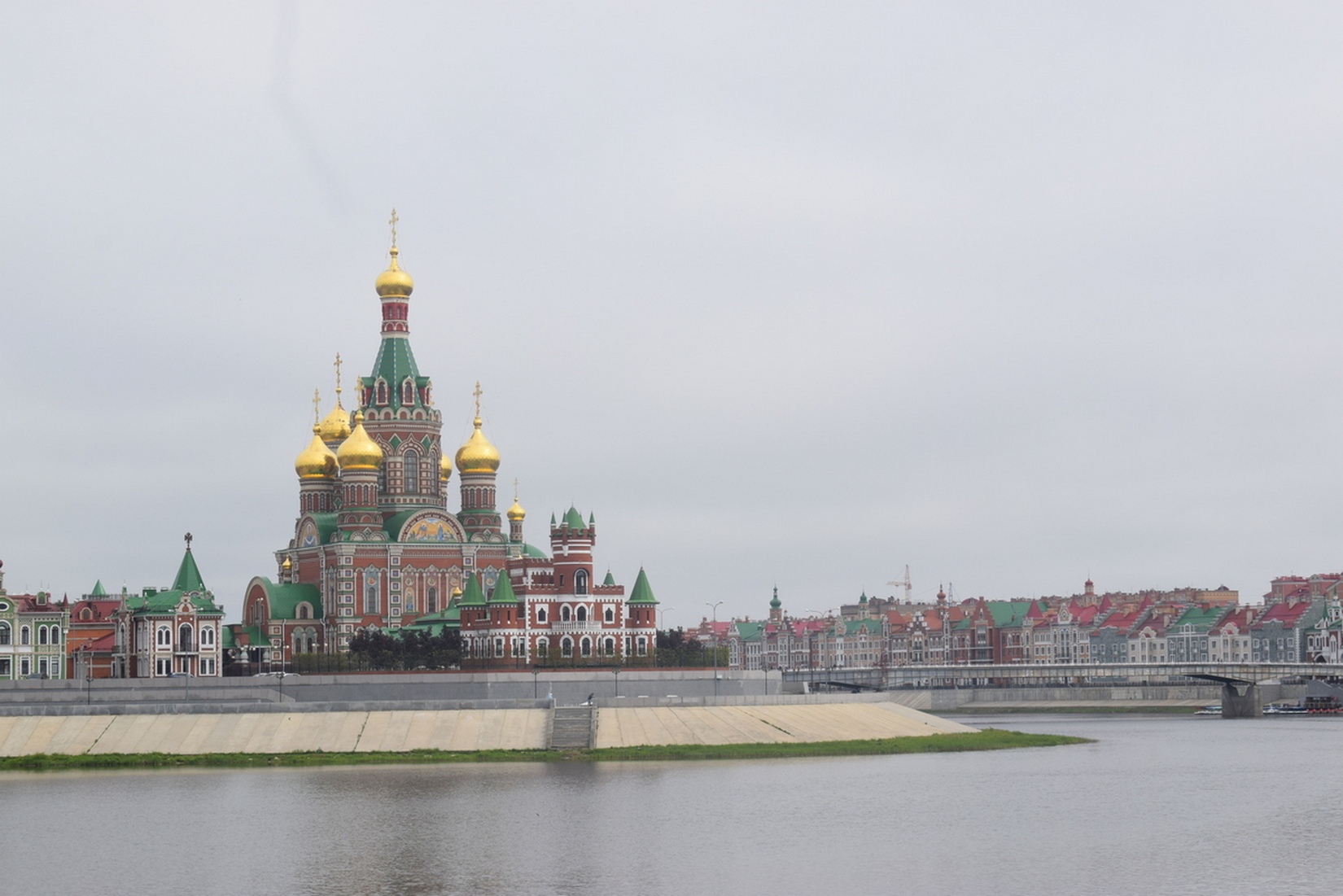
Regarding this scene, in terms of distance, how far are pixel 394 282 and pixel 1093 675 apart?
81570 mm

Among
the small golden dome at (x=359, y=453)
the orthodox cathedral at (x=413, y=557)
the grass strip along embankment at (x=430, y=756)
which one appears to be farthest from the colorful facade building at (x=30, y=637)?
the grass strip along embankment at (x=430, y=756)

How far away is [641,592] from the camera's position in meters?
115

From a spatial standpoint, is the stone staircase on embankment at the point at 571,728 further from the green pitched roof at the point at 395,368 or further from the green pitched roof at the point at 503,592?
the green pitched roof at the point at 395,368

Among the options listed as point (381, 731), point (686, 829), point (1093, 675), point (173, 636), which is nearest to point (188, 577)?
point (173, 636)

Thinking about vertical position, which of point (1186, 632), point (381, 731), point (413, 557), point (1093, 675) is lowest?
point (1093, 675)

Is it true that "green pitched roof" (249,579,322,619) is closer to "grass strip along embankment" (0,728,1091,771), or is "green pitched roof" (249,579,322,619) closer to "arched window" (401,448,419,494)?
"arched window" (401,448,419,494)

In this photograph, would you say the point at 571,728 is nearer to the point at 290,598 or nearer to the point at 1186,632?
the point at 290,598

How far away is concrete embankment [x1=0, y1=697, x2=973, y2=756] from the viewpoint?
8100 centimetres

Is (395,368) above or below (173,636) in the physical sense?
above

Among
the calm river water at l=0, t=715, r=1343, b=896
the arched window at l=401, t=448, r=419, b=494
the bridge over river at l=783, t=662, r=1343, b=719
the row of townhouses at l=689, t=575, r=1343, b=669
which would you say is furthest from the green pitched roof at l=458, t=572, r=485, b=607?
the row of townhouses at l=689, t=575, r=1343, b=669

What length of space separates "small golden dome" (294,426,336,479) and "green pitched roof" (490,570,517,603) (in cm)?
1992

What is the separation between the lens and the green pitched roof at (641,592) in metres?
114

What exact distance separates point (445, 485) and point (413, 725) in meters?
46.0

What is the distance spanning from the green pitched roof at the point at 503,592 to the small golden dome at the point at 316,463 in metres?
19.9
